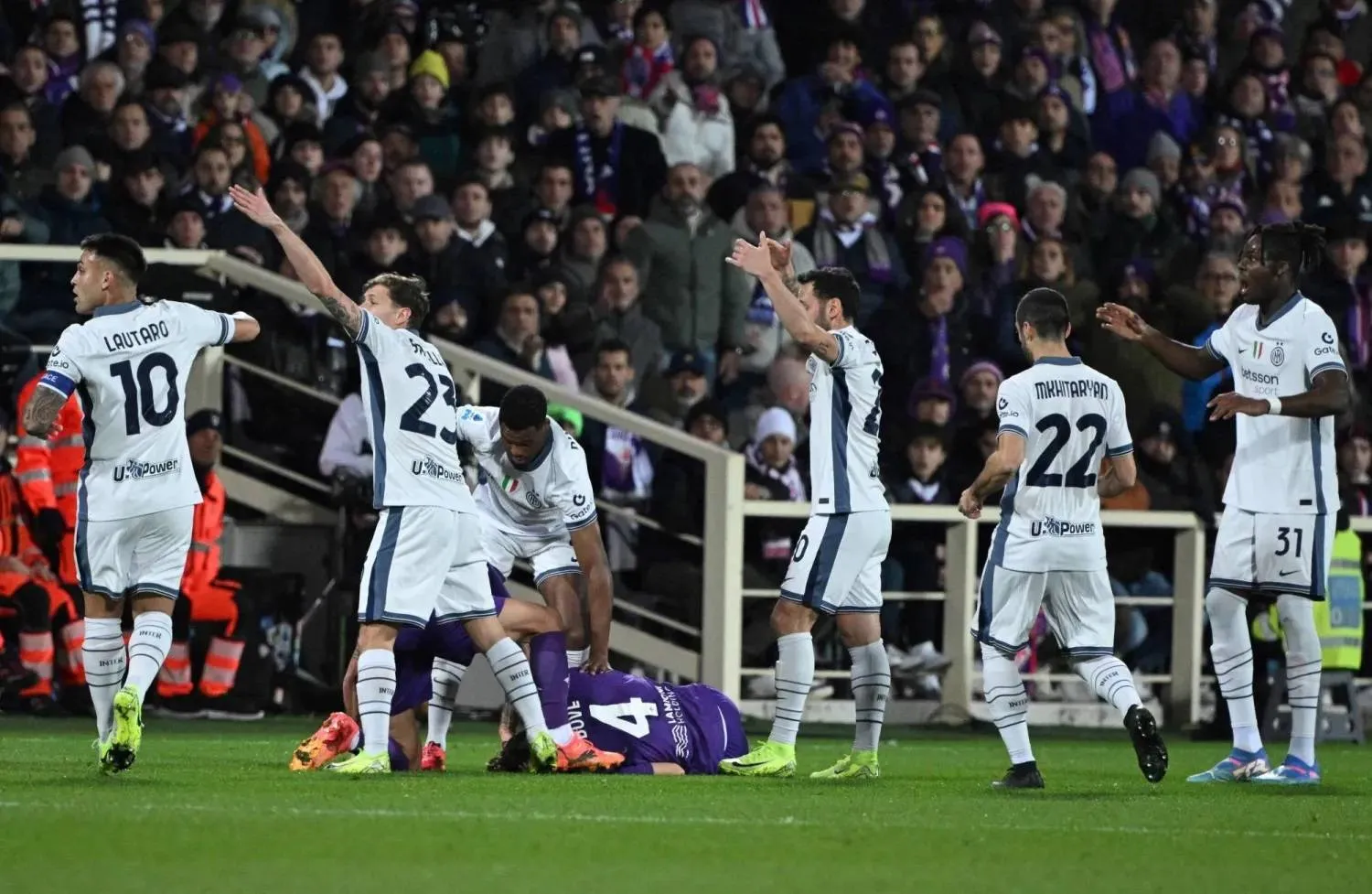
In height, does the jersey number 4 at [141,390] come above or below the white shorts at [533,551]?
above

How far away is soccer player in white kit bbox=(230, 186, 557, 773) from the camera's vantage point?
904cm

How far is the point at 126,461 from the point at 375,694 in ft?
4.36

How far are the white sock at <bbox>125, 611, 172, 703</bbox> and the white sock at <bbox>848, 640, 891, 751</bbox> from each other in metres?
2.87

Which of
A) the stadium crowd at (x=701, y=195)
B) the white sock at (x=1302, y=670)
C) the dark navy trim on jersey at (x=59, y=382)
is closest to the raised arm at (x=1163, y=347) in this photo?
the white sock at (x=1302, y=670)

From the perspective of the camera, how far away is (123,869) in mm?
6152

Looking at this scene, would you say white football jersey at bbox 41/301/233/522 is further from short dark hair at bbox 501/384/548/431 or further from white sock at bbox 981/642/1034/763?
white sock at bbox 981/642/1034/763

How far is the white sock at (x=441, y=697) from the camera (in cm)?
999

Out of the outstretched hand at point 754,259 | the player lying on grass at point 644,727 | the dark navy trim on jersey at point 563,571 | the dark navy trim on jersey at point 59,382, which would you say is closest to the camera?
the dark navy trim on jersey at point 59,382

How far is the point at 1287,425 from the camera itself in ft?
31.8

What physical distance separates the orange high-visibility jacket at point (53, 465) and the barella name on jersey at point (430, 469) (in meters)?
4.36

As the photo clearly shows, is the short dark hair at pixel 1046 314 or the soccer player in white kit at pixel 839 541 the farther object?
the soccer player in white kit at pixel 839 541

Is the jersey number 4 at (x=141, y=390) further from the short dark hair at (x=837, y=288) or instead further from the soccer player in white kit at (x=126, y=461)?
the short dark hair at (x=837, y=288)

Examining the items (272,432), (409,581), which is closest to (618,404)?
(272,432)

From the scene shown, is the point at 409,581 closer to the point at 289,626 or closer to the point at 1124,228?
the point at 289,626
